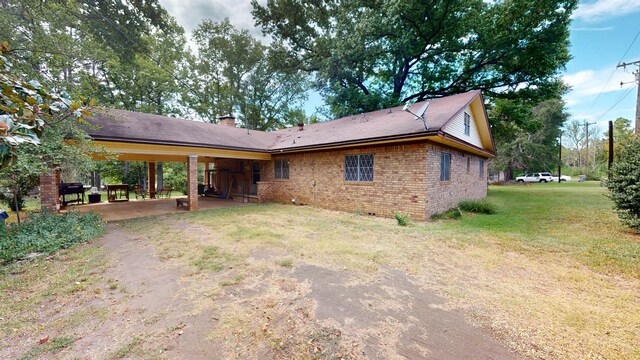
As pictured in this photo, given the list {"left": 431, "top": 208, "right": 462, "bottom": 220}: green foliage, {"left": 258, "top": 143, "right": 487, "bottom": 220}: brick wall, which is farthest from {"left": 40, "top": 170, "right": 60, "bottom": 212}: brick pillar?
{"left": 431, "top": 208, "right": 462, "bottom": 220}: green foliage

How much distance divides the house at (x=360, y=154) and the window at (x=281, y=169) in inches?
2.1

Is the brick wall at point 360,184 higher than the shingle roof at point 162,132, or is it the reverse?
the shingle roof at point 162,132

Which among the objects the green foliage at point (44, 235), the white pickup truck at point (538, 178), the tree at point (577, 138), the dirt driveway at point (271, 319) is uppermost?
the tree at point (577, 138)

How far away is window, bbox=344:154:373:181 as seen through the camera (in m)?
9.40

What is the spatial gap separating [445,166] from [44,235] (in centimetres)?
1201

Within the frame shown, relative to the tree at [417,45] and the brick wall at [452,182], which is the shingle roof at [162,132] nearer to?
the tree at [417,45]

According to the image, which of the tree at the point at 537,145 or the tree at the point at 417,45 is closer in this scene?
the tree at the point at 417,45

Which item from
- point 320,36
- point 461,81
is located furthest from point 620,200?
point 320,36

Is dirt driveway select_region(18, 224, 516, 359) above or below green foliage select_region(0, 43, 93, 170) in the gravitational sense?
below

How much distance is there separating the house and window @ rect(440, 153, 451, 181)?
0.04 metres

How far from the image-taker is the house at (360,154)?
→ 822cm

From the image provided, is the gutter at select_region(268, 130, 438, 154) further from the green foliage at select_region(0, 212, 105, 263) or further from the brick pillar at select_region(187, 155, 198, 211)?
the green foliage at select_region(0, 212, 105, 263)

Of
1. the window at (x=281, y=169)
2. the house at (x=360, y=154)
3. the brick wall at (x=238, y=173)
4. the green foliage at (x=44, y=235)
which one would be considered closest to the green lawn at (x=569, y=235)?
the house at (x=360, y=154)

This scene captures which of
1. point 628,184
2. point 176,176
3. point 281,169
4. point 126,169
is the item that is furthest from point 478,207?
point 126,169
